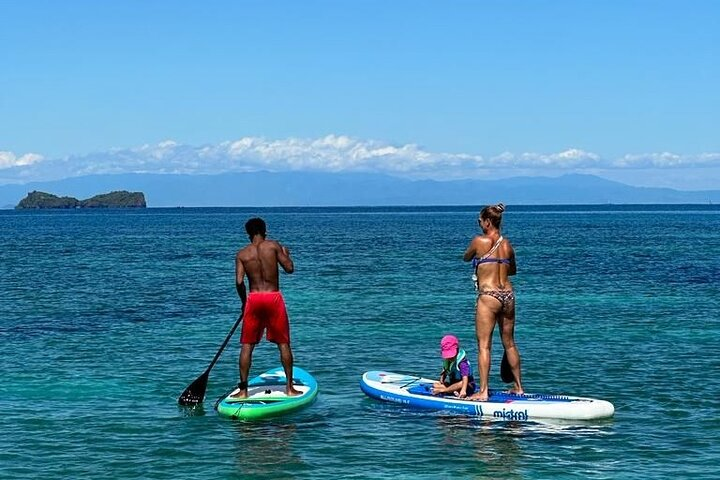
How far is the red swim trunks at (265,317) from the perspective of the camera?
590 inches

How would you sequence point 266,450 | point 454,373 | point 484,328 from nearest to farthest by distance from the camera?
1. point 266,450
2. point 484,328
3. point 454,373

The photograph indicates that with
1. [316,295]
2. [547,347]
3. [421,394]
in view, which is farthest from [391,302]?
[421,394]

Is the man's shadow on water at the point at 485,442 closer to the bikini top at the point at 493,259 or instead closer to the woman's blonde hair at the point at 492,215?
the bikini top at the point at 493,259

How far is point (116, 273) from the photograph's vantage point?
157ft

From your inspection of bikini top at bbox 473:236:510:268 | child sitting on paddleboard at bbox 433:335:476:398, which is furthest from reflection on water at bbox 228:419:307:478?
bikini top at bbox 473:236:510:268

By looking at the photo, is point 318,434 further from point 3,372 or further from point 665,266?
point 665,266

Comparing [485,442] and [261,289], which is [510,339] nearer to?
[485,442]

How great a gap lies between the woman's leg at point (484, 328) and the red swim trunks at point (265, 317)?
9.59 feet

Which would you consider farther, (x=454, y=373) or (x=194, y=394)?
(x=194, y=394)

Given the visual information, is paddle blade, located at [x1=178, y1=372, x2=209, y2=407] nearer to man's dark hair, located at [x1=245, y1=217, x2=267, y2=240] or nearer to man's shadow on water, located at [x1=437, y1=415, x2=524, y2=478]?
man's dark hair, located at [x1=245, y1=217, x2=267, y2=240]

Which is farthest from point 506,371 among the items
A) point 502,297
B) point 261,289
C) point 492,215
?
point 261,289

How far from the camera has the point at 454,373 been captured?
15641mm

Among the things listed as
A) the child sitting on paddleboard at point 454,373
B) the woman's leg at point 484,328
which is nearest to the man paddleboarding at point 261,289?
the child sitting on paddleboard at point 454,373

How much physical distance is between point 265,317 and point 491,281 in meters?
3.48
